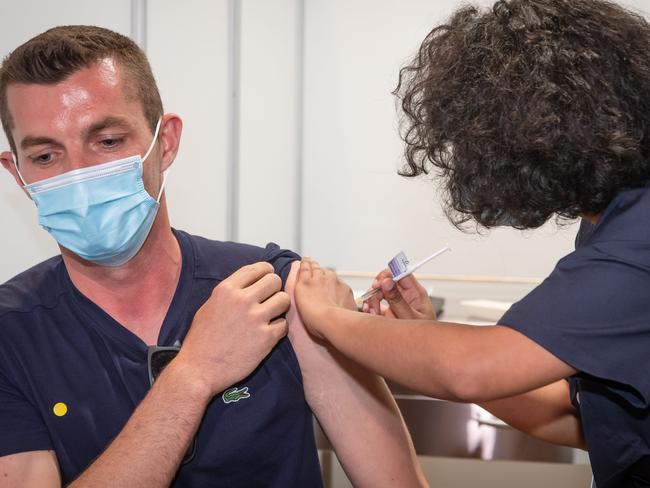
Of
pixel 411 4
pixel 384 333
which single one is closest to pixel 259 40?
pixel 411 4

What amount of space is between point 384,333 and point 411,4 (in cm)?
253

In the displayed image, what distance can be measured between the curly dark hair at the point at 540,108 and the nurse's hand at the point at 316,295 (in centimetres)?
31

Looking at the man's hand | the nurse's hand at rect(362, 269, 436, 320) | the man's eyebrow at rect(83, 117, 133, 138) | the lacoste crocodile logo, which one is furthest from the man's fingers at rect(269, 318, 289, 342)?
the man's eyebrow at rect(83, 117, 133, 138)

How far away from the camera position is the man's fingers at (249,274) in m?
1.27

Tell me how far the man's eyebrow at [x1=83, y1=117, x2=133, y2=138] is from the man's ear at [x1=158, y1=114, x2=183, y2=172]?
0.37 feet

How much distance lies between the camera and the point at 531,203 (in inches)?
42.9

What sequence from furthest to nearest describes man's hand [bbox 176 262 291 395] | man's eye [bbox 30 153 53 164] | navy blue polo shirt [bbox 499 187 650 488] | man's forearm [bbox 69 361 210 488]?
man's eye [bbox 30 153 53 164]
man's hand [bbox 176 262 291 395]
man's forearm [bbox 69 361 210 488]
navy blue polo shirt [bbox 499 187 650 488]

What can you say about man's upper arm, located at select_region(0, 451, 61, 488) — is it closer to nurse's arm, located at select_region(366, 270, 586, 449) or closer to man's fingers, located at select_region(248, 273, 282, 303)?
man's fingers, located at select_region(248, 273, 282, 303)

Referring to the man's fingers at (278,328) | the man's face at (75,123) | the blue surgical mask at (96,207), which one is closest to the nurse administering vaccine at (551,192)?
the man's fingers at (278,328)

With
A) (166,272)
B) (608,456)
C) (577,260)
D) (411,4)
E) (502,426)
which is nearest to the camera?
(577,260)

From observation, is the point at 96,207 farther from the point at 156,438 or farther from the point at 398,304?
the point at 398,304

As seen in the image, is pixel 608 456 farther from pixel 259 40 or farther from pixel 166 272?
pixel 259 40

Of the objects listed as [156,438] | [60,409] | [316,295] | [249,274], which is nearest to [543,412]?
[316,295]

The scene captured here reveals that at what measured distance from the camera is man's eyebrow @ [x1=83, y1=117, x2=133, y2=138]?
4.16 ft
